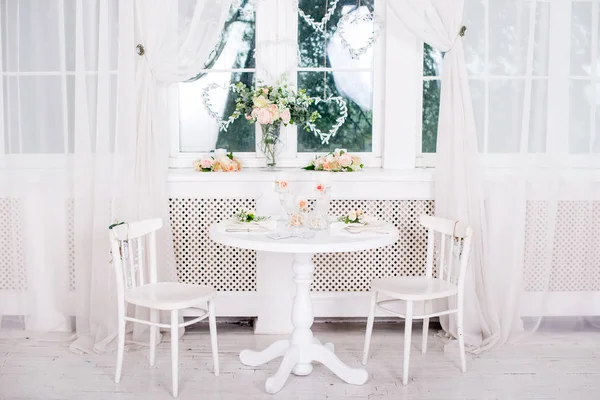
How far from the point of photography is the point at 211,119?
13.9 feet

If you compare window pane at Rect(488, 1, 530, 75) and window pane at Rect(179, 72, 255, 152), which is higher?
window pane at Rect(488, 1, 530, 75)

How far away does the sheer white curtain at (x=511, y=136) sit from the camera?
3844 mm

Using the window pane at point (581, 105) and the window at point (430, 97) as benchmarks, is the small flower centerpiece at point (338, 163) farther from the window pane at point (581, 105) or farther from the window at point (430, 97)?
the window pane at point (581, 105)

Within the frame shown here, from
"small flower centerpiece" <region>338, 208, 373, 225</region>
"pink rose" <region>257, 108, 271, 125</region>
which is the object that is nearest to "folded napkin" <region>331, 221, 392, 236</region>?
"small flower centerpiece" <region>338, 208, 373, 225</region>

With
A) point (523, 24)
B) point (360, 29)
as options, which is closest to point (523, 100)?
point (523, 24)

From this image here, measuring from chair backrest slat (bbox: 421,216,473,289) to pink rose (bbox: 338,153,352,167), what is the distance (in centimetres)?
54

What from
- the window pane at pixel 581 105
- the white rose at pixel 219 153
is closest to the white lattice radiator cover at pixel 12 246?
the white rose at pixel 219 153

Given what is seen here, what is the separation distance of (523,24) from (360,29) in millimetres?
907

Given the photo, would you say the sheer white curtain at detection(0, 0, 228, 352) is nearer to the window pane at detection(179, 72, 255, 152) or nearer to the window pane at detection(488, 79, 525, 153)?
the window pane at detection(179, 72, 255, 152)

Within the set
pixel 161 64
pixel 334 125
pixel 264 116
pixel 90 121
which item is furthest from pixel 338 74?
pixel 90 121

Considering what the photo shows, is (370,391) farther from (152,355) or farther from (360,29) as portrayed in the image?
(360,29)

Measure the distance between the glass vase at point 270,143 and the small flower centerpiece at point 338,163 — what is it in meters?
0.24

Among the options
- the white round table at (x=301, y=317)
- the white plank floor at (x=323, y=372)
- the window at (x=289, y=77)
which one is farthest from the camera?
the window at (x=289, y=77)

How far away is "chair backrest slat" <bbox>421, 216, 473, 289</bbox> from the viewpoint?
336 centimetres
